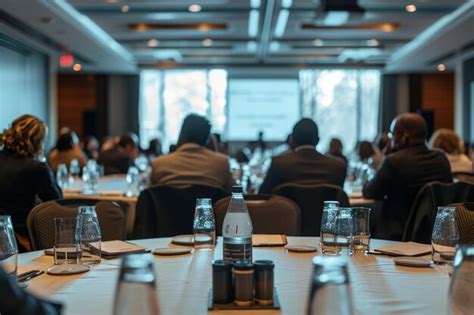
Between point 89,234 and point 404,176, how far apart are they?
3.05m

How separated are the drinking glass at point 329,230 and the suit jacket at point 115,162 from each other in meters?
6.90

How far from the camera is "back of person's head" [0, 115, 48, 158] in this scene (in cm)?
476

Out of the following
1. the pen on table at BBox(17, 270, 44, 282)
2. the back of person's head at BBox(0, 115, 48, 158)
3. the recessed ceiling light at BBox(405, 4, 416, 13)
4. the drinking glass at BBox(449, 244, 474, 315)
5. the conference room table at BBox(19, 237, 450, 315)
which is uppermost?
the recessed ceiling light at BBox(405, 4, 416, 13)

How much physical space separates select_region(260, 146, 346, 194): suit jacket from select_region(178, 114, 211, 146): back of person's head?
0.58 meters

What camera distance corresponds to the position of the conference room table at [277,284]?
188 centimetres

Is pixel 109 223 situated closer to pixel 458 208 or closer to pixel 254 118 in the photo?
pixel 458 208

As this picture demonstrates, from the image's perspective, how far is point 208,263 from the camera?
2518mm

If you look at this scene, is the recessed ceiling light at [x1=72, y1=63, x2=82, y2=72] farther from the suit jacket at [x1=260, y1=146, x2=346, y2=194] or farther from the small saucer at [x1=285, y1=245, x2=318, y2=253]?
the small saucer at [x1=285, y1=245, x2=318, y2=253]

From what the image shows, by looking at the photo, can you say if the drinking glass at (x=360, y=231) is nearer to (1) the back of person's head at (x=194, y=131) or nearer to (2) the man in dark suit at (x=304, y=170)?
(2) the man in dark suit at (x=304, y=170)

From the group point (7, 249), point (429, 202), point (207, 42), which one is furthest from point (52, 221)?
point (207, 42)

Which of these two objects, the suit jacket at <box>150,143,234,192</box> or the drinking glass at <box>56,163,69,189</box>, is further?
the drinking glass at <box>56,163,69,189</box>

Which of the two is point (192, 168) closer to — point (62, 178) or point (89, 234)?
point (62, 178)

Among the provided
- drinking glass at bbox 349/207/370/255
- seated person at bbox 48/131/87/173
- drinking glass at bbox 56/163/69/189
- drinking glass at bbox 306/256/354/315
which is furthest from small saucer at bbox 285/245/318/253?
seated person at bbox 48/131/87/173

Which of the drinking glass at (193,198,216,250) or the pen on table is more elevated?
the drinking glass at (193,198,216,250)
